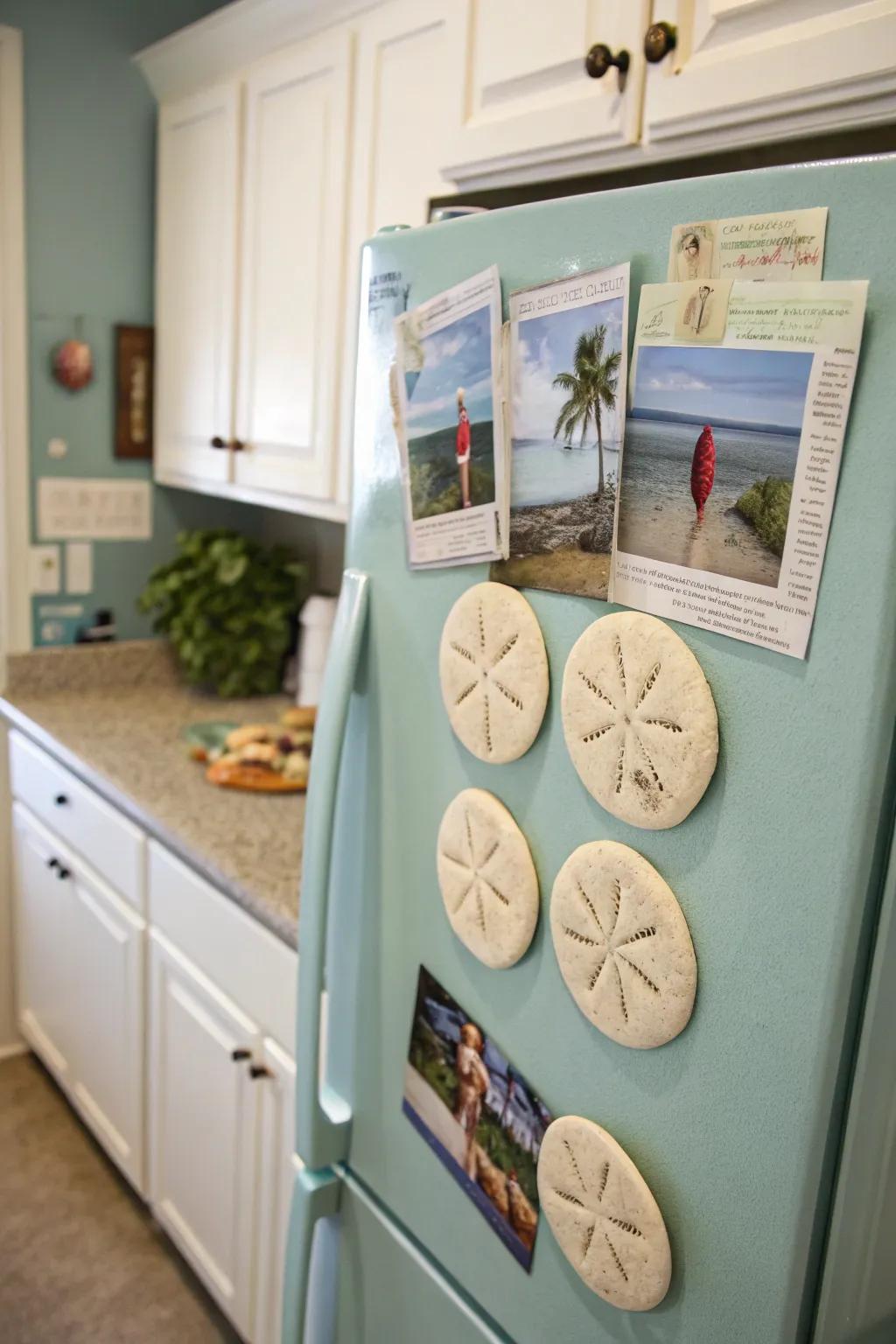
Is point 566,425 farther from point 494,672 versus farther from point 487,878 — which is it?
point 487,878

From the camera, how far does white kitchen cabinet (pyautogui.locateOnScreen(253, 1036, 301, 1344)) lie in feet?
5.22

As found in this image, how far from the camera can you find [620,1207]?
0.84 m

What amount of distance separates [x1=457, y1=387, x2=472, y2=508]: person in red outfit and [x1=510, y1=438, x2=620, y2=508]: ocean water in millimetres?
64

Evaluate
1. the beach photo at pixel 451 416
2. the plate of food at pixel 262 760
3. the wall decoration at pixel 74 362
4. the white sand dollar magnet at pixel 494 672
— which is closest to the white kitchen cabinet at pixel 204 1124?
the plate of food at pixel 262 760

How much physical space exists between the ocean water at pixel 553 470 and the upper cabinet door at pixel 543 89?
0.58 meters

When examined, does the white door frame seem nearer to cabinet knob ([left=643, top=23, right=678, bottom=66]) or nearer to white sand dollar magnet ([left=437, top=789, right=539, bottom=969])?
cabinet knob ([left=643, top=23, right=678, bottom=66])

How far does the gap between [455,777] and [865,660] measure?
44cm

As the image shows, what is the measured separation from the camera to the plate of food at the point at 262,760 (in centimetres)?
202

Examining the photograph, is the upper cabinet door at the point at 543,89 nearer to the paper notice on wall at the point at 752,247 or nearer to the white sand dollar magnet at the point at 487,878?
the paper notice on wall at the point at 752,247

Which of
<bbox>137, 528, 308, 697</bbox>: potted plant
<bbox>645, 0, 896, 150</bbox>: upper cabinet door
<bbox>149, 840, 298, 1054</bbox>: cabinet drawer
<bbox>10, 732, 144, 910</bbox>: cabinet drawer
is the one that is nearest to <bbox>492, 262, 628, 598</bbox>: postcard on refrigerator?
<bbox>645, 0, 896, 150</bbox>: upper cabinet door

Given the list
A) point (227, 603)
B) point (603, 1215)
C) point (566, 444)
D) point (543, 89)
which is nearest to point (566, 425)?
point (566, 444)

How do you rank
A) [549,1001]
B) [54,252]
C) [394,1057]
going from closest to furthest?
[549,1001]
[394,1057]
[54,252]

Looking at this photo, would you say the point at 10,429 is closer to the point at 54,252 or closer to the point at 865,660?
the point at 54,252

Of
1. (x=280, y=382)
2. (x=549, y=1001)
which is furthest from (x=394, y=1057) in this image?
(x=280, y=382)
